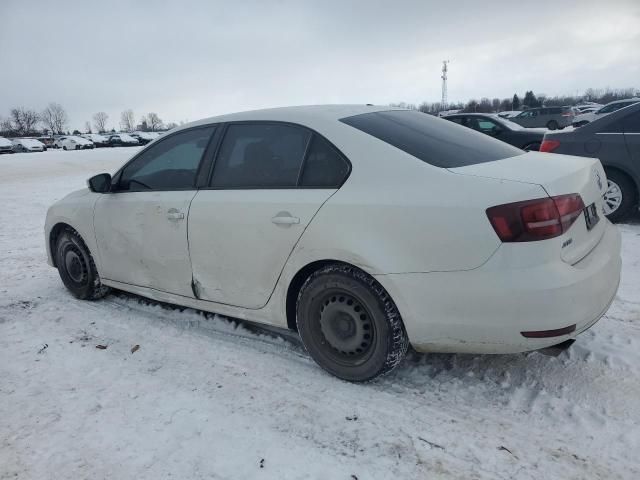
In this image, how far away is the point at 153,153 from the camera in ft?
13.1

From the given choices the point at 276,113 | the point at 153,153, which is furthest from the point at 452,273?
the point at 153,153

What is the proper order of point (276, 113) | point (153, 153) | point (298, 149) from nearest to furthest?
point (298, 149)
point (276, 113)
point (153, 153)

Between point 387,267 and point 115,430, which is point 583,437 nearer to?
point 387,267

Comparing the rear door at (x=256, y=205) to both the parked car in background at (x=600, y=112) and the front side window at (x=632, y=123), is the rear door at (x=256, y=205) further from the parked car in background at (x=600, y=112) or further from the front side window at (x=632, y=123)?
the parked car in background at (x=600, y=112)

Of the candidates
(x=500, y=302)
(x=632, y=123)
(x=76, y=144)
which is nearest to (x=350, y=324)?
(x=500, y=302)

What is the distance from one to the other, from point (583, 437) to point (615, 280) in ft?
3.00

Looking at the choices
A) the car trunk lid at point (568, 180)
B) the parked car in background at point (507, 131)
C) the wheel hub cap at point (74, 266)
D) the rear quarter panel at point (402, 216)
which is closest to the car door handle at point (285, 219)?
the rear quarter panel at point (402, 216)

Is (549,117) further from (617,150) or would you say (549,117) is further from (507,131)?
(617,150)

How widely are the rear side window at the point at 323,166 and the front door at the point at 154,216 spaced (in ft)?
3.16

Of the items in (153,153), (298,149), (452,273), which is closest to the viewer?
(452,273)

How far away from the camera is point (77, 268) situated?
15.0 feet

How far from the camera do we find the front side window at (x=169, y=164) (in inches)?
144

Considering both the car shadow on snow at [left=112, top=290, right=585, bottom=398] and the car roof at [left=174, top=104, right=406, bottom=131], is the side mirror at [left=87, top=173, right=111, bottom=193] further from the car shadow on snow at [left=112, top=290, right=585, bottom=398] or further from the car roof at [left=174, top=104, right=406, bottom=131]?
the car shadow on snow at [left=112, top=290, right=585, bottom=398]

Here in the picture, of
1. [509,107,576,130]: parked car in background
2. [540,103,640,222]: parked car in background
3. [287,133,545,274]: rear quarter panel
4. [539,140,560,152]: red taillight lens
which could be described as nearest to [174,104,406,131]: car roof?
[287,133,545,274]: rear quarter panel
